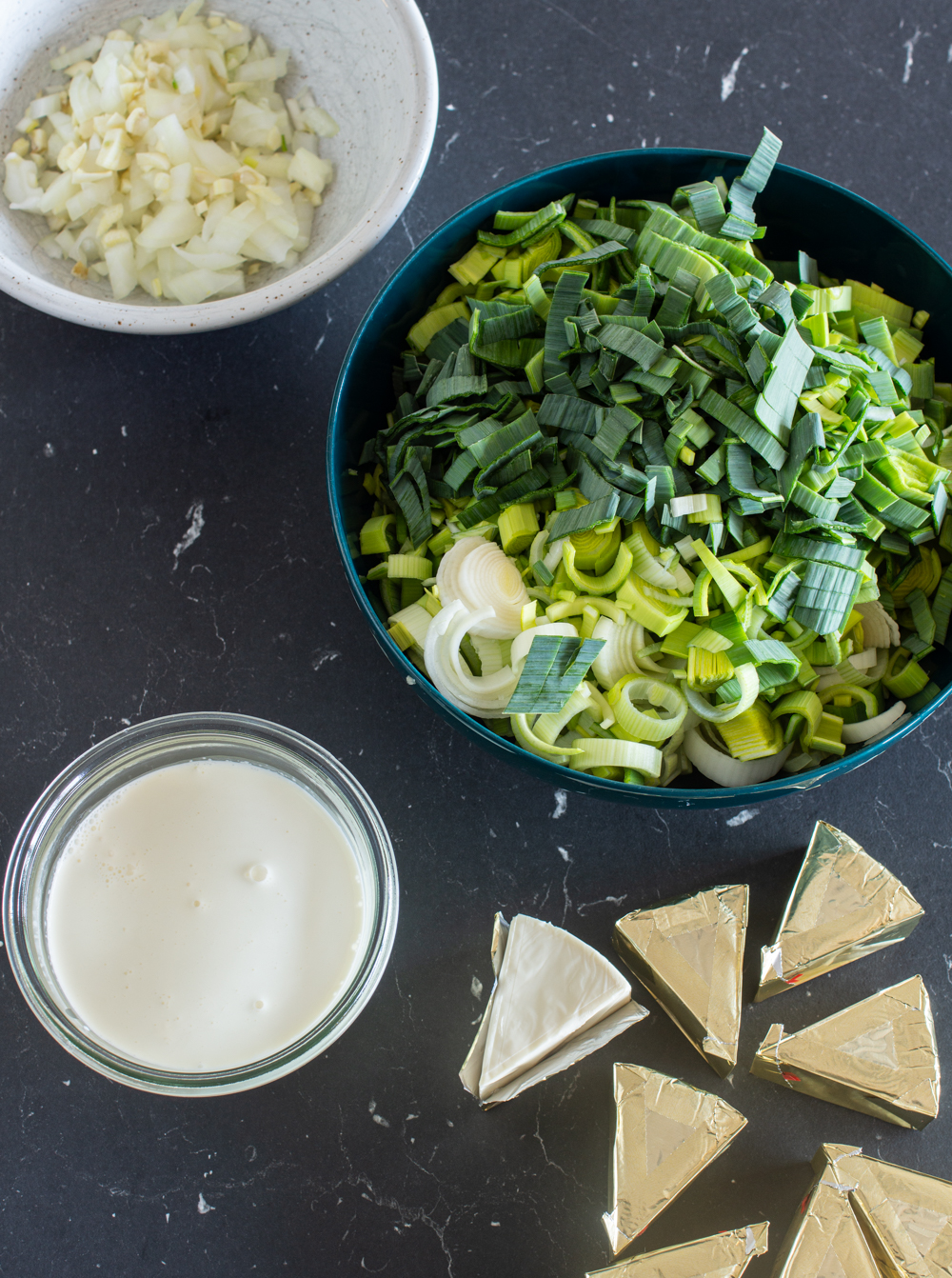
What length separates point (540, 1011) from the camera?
1.46 meters

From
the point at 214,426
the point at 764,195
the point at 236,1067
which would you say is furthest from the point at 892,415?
the point at 236,1067

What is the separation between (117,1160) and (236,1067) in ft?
0.87

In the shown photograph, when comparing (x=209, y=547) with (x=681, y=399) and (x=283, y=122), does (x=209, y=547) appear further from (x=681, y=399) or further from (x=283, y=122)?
(x=681, y=399)

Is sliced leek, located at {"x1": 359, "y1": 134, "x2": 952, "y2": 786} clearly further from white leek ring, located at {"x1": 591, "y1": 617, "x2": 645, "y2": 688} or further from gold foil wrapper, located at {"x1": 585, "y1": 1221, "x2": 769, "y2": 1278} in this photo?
gold foil wrapper, located at {"x1": 585, "y1": 1221, "x2": 769, "y2": 1278}

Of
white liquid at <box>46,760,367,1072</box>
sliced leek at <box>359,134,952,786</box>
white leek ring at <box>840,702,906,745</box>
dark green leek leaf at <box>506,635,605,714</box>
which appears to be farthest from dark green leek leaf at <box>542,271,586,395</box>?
white liquid at <box>46,760,367,1072</box>

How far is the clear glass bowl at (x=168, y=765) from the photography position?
1409 mm

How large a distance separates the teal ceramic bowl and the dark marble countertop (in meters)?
0.20

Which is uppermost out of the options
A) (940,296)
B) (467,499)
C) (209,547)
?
(940,296)

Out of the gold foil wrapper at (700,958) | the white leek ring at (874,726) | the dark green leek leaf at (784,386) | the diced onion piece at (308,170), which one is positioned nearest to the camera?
the dark green leek leaf at (784,386)

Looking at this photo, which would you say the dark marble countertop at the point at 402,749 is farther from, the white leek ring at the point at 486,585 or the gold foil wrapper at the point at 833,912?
the white leek ring at the point at 486,585

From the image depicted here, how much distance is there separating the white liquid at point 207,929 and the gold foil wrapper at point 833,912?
2.06 ft

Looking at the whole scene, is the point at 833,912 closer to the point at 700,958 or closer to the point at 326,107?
the point at 700,958

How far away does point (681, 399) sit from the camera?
129 centimetres

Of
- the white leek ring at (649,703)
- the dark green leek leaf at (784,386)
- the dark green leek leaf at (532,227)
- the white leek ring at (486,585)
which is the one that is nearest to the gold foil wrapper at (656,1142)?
the white leek ring at (649,703)
